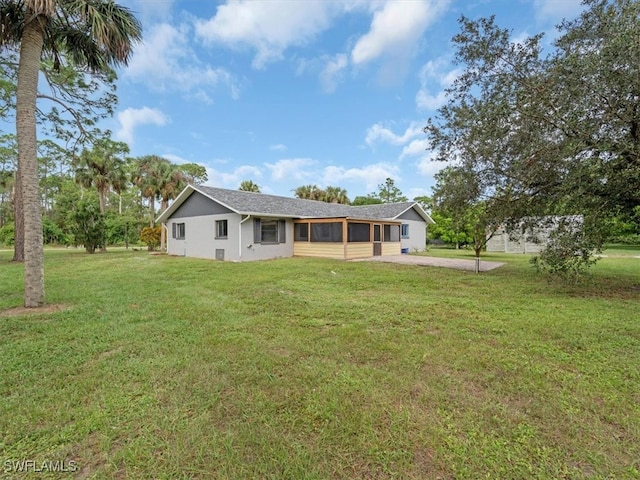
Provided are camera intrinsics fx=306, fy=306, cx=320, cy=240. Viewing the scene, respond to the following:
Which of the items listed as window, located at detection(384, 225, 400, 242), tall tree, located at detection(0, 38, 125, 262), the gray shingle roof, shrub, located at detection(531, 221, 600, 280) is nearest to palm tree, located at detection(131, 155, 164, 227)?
the gray shingle roof

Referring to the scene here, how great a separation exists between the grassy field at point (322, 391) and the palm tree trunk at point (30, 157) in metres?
0.65

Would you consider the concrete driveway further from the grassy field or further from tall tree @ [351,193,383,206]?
tall tree @ [351,193,383,206]

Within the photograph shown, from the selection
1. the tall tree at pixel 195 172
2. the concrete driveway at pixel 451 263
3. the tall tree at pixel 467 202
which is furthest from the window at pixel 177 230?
the tall tree at pixel 195 172

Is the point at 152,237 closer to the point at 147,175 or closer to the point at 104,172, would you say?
the point at 147,175

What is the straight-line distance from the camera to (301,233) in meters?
16.8

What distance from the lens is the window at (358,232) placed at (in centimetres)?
1577

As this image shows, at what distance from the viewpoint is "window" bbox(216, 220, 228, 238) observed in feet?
50.0

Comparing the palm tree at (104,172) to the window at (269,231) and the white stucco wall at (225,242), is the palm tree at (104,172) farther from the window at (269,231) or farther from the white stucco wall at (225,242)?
the window at (269,231)

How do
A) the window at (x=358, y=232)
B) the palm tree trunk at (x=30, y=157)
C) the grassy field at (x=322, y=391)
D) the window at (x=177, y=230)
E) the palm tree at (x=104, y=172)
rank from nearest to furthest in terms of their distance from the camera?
the grassy field at (x=322, y=391), the palm tree trunk at (x=30, y=157), the window at (x=358, y=232), the window at (x=177, y=230), the palm tree at (x=104, y=172)

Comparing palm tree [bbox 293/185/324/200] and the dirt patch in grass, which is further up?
palm tree [bbox 293/185/324/200]

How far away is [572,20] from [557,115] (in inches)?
101

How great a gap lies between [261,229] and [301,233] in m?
2.41

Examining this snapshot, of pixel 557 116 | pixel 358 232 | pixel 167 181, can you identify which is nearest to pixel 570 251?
pixel 557 116

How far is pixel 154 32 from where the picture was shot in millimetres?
10078
